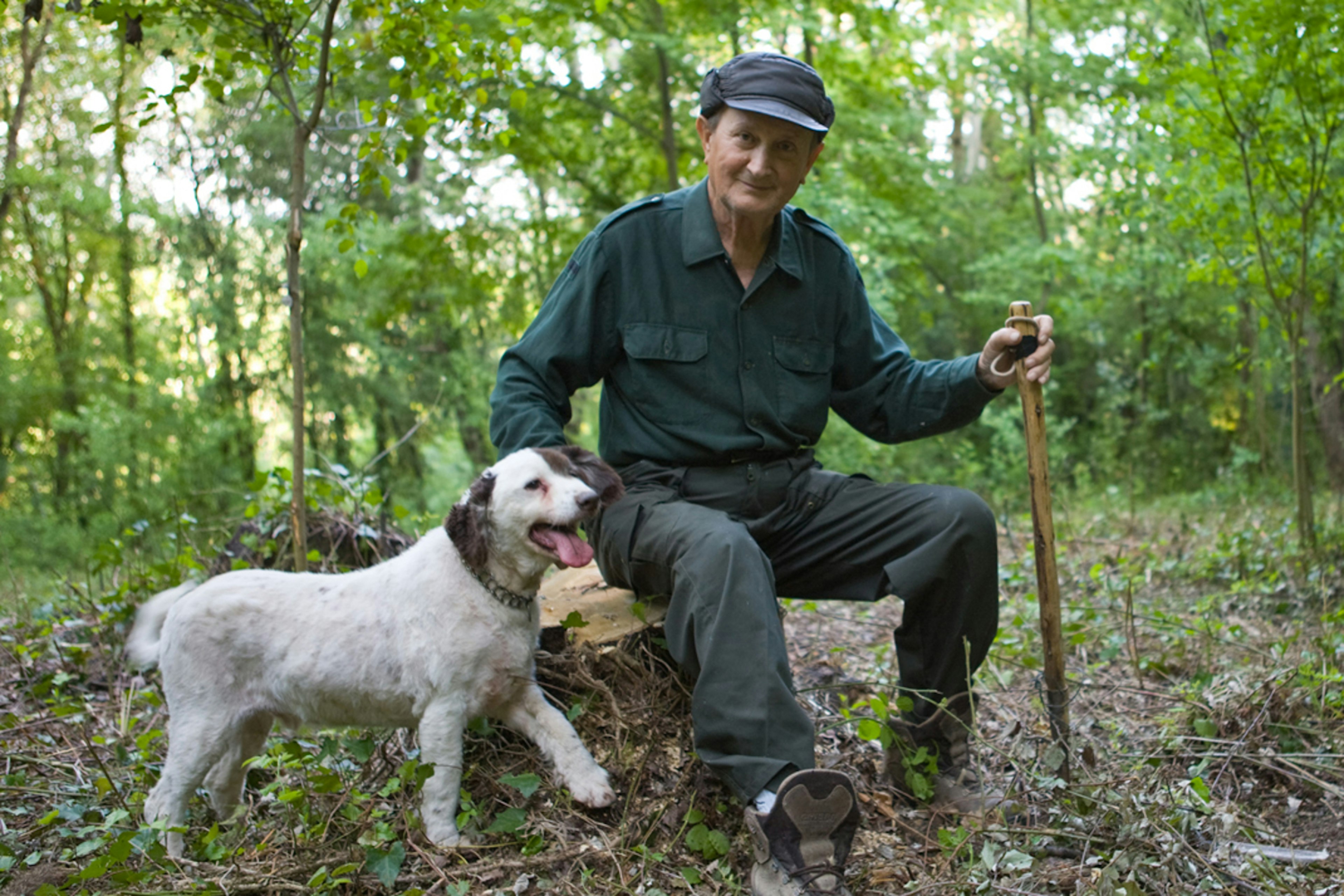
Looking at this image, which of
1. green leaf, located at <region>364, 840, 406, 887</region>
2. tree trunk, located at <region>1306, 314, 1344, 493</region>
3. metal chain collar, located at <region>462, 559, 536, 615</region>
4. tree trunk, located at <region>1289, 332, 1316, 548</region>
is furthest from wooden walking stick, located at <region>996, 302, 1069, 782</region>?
tree trunk, located at <region>1306, 314, 1344, 493</region>

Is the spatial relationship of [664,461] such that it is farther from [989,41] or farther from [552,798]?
[989,41]

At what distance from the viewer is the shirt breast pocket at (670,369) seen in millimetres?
3428

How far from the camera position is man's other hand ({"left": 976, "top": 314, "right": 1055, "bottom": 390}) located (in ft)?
10.3

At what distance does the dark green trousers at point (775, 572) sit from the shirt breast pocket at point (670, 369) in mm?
204

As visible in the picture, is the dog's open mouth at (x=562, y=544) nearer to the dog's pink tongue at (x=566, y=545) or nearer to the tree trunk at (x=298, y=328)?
the dog's pink tongue at (x=566, y=545)

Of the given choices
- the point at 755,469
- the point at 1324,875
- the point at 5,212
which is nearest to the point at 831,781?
the point at 755,469

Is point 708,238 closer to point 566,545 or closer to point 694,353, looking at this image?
point 694,353

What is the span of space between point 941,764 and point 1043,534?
2.83ft

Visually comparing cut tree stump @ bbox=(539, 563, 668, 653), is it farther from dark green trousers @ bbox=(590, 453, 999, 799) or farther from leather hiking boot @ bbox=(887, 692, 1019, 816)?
leather hiking boot @ bbox=(887, 692, 1019, 816)

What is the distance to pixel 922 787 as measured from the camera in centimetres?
324

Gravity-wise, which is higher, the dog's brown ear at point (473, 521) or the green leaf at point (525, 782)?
the dog's brown ear at point (473, 521)

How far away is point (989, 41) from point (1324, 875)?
12.5m

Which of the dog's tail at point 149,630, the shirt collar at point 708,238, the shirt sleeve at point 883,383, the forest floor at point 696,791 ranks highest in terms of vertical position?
the shirt collar at point 708,238

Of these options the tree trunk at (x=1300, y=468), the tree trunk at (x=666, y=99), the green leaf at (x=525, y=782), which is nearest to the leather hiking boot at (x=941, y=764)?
the green leaf at (x=525, y=782)
